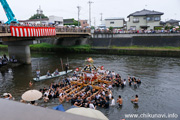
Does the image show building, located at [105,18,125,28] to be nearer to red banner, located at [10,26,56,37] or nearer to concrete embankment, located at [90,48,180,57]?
concrete embankment, located at [90,48,180,57]

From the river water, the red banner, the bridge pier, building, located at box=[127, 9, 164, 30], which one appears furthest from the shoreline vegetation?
the bridge pier

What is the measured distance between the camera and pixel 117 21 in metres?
72.2

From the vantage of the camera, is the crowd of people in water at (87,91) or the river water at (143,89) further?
the crowd of people in water at (87,91)

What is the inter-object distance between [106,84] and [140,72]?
28.8 feet

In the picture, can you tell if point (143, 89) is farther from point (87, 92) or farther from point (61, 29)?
point (61, 29)

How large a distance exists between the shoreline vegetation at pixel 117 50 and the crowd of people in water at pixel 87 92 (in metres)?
22.7

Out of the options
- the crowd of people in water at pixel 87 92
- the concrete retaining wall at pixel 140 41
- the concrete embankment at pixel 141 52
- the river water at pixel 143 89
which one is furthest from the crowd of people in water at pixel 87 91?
the concrete retaining wall at pixel 140 41

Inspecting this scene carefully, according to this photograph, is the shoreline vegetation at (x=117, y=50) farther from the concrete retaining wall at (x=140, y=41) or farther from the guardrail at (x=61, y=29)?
the guardrail at (x=61, y=29)

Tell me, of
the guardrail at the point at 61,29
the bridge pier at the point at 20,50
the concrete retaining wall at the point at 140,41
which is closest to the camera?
the guardrail at the point at 61,29

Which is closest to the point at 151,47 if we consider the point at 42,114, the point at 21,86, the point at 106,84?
the point at 106,84

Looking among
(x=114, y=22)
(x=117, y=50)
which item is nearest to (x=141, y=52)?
(x=117, y=50)

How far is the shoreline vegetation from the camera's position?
39.5 m

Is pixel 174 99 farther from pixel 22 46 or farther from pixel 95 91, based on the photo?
pixel 22 46

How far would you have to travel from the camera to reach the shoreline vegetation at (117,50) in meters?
39.5
